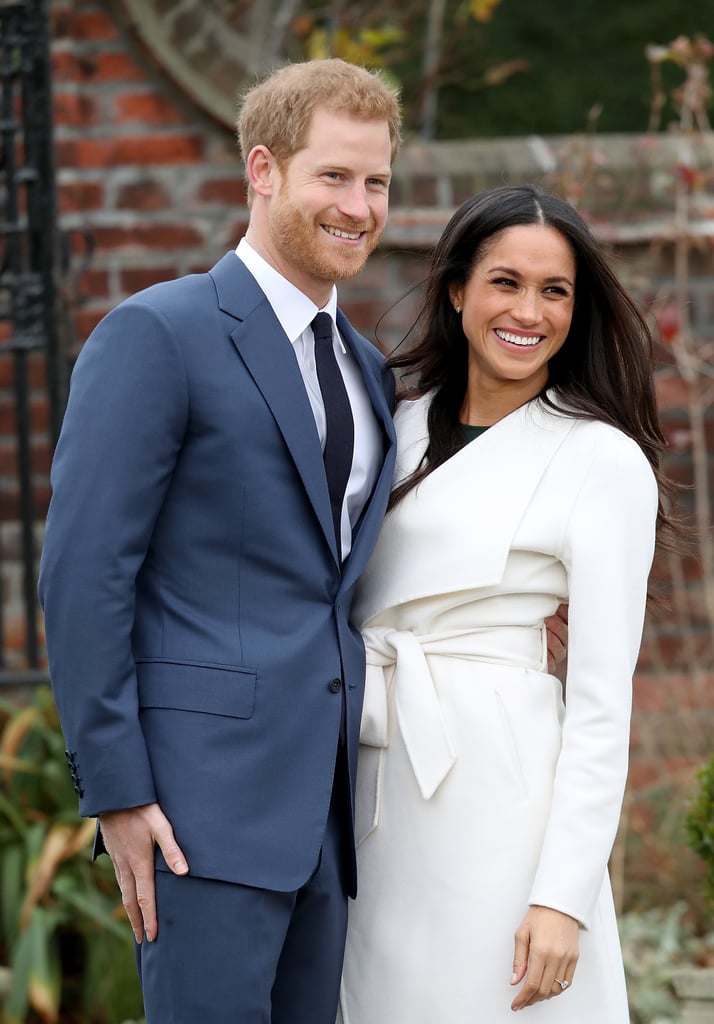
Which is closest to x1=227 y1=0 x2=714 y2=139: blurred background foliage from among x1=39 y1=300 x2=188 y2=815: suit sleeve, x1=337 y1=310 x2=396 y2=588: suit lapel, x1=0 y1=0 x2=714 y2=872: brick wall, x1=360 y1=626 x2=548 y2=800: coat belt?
x1=0 y1=0 x2=714 y2=872: brick wall

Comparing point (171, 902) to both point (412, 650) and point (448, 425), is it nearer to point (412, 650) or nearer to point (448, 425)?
point (412, 650)

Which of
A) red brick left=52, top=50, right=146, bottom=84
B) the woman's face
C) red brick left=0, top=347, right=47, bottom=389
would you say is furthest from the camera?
red brick left=0, top=347, right=47, bottom=389

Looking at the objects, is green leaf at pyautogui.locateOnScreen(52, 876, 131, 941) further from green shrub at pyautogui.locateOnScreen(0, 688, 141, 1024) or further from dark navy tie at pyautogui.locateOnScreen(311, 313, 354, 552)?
dark navy tie at pyautogui.locateOnScreen(311, 313, 354, 552)

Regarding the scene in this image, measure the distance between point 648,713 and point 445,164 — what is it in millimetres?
1895

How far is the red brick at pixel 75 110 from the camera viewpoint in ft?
14.9

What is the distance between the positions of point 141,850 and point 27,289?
7.67 feet

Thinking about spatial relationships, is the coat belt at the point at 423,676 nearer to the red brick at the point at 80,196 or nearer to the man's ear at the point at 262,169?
the man's ear at the point at 262,169

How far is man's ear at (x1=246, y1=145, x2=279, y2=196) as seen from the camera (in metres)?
2.67

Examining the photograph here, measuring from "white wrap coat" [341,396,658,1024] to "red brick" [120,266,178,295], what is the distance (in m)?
2.13

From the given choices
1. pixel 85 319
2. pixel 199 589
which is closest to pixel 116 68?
pixel 85 319

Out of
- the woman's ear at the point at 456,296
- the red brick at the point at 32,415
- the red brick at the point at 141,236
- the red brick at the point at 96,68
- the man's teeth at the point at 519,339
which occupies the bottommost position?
the red brick at the point at 32,415

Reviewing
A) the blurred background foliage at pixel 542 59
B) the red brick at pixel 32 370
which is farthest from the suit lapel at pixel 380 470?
the blurred background foliage at pixel 542 59

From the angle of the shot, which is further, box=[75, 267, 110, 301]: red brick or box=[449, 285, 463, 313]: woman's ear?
box=[75, 267, 110, 301]: red brick

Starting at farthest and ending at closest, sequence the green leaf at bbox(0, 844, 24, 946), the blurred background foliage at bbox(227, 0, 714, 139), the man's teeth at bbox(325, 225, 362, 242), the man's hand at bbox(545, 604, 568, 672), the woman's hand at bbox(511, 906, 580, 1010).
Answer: the blurred background foliage at bbox(227, 0, 714, 139) → the green leaf at bbox(0, 844, 24, 946) → the man's hand at bbox(545, 604, 568, 672) → the man's teeth at bbox(325, 225, 362, 242) → the woman's hand at bbox(511, 906, 580, 1010)
